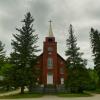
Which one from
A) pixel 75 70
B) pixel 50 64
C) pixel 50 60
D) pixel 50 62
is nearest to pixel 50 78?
pixel 50 64

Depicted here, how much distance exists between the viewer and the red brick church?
5091 cm

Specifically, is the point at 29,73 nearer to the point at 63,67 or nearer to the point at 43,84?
the point at 43,84

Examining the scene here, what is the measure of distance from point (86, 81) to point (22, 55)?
A: 13077 mm

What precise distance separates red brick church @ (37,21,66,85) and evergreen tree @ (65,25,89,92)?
23.1ft

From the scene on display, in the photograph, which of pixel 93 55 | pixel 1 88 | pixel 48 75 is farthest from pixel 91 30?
pixel 1 88

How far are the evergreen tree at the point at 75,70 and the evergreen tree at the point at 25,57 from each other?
23.0 feet

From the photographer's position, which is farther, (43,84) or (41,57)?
(41,57)

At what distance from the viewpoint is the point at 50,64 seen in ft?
170

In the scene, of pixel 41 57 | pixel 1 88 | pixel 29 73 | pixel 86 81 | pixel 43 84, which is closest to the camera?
pixel 29 73

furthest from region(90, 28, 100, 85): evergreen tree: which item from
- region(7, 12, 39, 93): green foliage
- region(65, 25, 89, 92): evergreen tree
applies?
region(7, 12, 39, 93): green foliage

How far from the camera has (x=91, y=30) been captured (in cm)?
5431

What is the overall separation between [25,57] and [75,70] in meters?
10.3

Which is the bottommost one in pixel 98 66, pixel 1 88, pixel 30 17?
pixel 1 88

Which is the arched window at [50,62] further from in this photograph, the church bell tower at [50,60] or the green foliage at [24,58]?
the green foliage at [24,58]
